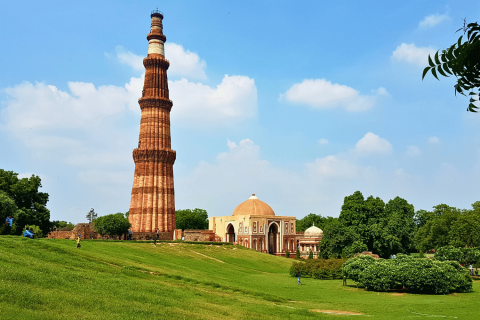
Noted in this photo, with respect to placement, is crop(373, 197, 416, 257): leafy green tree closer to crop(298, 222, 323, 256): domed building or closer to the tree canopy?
the tree canopy

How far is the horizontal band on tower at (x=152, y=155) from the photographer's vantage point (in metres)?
60.0

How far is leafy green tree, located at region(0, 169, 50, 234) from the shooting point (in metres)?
40.1

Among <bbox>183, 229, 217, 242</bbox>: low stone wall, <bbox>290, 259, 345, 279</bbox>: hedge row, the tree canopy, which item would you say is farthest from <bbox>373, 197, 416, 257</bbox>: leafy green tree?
<bbox>183, 229, 217, 242</bbox>: low stone wall

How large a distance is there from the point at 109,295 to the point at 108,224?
38.6m

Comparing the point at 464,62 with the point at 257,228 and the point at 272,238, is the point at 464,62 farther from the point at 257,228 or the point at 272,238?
the point at 272,238

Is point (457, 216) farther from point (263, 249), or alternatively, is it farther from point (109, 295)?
point (109, 295)

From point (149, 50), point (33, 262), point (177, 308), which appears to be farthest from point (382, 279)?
point (149, 50)

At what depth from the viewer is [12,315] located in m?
10.2

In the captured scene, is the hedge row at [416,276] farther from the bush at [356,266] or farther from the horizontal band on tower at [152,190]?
the horizontal band on tower at [152,190]

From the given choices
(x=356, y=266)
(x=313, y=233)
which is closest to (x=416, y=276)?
(x=356, y=266)

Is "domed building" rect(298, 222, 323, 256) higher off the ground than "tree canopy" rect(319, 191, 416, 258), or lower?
lower

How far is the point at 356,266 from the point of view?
29.7 metres

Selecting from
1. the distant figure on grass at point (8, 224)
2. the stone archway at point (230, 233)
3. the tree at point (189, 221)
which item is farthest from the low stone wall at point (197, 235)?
the distant figure on grass at point (8, 224)

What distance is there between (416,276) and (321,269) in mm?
11439
